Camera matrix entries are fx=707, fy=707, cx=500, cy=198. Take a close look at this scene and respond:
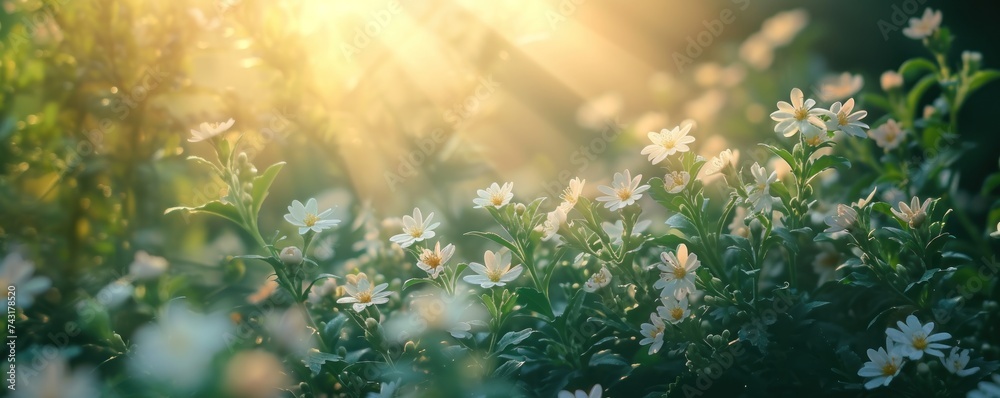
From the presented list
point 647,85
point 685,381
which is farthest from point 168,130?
point 647,85

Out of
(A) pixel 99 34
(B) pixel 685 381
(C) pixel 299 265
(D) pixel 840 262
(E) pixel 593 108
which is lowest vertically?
(B) pixel 685 381

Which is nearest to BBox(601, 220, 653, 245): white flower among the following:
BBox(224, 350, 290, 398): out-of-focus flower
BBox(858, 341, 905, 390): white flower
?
BBox(858, 341, 905, 390): white flower

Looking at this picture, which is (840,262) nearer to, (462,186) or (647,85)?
(462,186)

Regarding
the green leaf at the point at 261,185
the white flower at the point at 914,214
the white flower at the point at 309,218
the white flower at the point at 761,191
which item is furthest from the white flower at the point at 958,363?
the green leaf at the point at 261,185

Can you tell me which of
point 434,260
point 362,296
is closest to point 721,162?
point 434,260

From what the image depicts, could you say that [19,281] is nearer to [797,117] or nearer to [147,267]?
[147,267]

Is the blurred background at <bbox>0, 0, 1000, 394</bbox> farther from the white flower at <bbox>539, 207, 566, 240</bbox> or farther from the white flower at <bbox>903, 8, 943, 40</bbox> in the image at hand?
the white flower at <bbox>539, 207, 566, 240</bbox>
